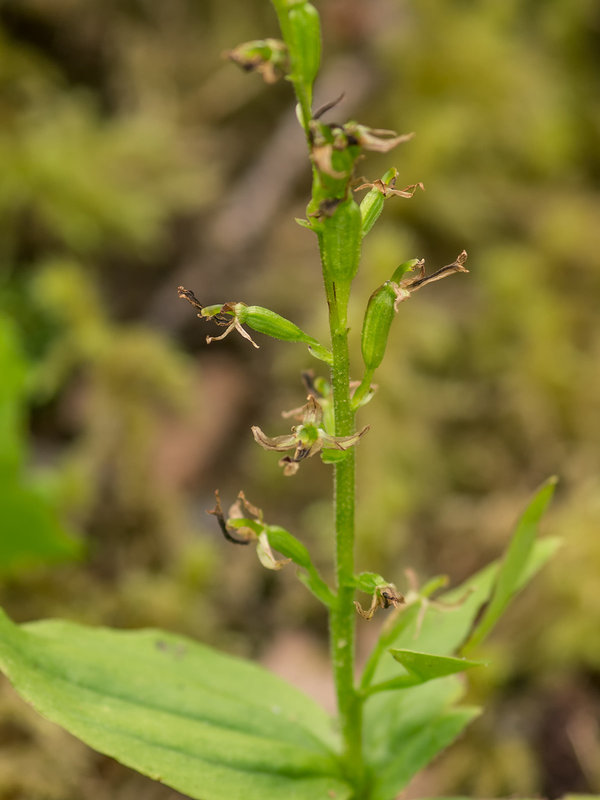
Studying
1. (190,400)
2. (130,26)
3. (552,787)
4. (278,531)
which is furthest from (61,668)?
(130,26)

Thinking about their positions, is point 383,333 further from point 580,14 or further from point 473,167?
point 580,14

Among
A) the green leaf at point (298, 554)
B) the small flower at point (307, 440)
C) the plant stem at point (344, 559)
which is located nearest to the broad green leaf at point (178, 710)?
the plant stem at point (344, 559)

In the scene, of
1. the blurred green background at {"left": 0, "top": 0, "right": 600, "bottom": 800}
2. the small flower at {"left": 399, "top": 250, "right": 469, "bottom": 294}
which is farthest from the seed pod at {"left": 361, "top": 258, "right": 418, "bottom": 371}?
the blurred green background at {"left": 0, "top": 0, "right": 600, "bottom": 800}

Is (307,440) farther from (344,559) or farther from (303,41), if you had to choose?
(303,41)

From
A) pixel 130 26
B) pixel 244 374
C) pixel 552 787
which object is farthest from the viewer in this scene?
pixel 130 26

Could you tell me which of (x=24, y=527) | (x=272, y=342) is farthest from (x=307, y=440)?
(x=272, y=342)
